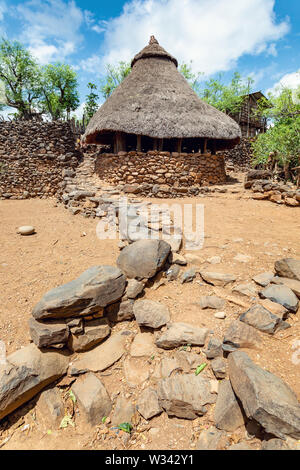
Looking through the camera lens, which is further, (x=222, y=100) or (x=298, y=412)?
(x=222, y=100)

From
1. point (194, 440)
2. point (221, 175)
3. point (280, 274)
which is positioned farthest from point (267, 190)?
point (194, 440)

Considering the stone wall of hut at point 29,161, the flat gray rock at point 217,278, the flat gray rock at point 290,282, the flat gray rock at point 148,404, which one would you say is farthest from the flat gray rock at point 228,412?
the stone wall of hut at point 29,161

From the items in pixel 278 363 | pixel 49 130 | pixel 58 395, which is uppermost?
pixel 49 130

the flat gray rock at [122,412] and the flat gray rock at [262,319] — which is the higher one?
the flat gray rock at [262,319]

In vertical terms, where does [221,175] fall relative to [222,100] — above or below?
below

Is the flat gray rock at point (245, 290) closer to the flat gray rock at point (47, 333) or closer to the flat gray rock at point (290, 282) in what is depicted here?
the flat gray rock at point (290, 282)

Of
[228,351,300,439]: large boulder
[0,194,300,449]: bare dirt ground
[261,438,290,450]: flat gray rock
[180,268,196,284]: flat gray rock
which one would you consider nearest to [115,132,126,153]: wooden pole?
[0,194,300,449]: bare dirt ground

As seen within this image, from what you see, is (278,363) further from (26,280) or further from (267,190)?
(267,190)

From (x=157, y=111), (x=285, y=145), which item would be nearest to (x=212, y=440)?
(x=157, y=111)

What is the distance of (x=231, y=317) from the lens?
8.00 ft

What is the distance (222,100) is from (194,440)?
27040mm

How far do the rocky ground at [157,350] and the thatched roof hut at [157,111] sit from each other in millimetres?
6662

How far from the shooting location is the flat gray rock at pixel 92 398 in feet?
6.31

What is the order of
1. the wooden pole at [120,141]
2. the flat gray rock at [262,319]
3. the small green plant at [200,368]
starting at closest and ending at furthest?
the small green plant at [200,368]
the flat gray rock at [262,319]
the wooden pole at [120,141]
